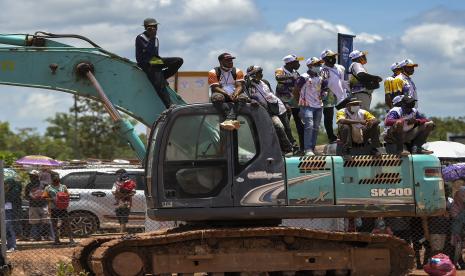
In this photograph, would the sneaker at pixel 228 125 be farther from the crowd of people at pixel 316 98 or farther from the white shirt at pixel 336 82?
the white shirt at pixel 336 82

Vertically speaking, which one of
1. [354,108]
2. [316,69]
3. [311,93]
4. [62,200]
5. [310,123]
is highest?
[316,69]

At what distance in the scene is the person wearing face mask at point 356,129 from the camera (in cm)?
1372

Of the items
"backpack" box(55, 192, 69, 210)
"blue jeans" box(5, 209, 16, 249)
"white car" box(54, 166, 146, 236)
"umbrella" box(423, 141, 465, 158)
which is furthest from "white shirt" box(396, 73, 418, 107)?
"backpack" box(55, 192, 69, 210)

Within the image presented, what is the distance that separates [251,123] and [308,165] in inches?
36.8

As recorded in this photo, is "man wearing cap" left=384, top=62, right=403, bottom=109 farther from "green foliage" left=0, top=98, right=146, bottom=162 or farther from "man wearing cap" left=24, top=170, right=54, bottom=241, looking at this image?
"green foliage" left=0, top=98, right=146, bottom=162

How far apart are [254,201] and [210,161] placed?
2.54 ft

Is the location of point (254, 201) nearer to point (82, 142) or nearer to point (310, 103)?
point (310, 103)

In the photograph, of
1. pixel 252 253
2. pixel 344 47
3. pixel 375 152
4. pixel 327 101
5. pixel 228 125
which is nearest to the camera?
pixel 228 125

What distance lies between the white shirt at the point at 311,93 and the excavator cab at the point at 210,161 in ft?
3.92

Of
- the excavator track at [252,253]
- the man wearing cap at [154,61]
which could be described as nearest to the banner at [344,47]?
the man wearing cap at [154,61]

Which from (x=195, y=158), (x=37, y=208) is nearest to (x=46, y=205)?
(x=37, y=208)

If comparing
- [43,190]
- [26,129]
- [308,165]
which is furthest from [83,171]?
[26,129]

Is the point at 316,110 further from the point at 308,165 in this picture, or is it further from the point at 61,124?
the point at 61,124

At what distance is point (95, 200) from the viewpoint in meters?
23.0
